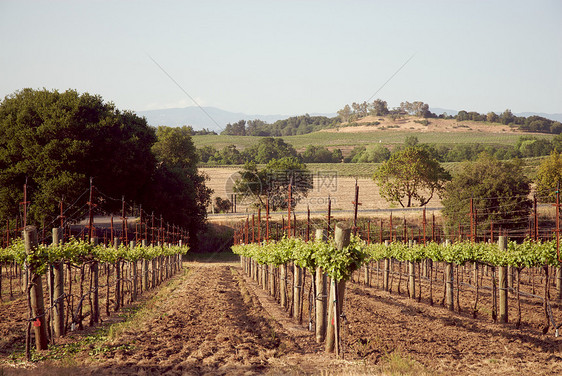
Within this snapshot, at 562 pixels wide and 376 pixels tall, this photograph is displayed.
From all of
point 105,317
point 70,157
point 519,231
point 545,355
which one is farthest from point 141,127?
point 545,355

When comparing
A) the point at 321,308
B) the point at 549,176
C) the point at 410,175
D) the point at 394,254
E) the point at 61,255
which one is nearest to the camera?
the point at 321,308

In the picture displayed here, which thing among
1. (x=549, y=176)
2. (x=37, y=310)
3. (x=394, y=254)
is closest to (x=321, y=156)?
(x=549, y=176)

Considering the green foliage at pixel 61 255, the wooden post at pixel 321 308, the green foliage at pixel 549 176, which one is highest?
the green foliage at pixel 549 176

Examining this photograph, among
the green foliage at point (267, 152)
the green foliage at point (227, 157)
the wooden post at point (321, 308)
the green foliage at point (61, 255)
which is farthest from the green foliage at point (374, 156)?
the wooden post at point (321, 308)

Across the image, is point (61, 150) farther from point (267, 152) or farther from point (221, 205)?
point (267, 152)

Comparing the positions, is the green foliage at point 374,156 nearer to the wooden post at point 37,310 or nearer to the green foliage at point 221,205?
the green foliage at point 221,205

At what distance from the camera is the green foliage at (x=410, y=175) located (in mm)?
72562

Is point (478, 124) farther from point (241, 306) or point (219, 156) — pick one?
point (241, 306)

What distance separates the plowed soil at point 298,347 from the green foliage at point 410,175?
185 ft

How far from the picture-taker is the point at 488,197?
176ft

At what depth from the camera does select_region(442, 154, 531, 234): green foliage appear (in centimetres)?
5272

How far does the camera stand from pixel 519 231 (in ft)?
169

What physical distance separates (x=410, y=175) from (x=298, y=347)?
63505 millimetres

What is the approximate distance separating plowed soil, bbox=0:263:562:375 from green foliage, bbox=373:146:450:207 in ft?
185
